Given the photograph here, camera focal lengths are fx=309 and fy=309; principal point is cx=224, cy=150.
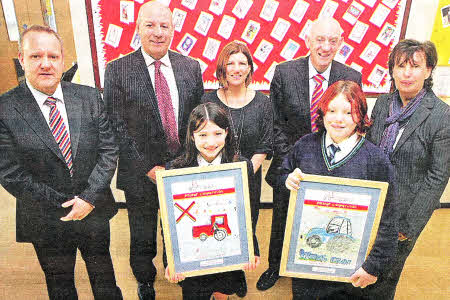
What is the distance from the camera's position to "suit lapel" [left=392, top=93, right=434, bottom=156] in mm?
1060

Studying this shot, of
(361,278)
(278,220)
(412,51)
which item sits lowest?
(361,278)

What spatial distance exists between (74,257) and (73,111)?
63 centimetres

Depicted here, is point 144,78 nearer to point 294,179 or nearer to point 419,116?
point 294,179

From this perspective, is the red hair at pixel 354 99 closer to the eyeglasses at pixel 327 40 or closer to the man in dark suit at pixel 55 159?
the eyeglasses at pixel 327 40

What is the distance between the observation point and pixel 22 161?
1.09 metres

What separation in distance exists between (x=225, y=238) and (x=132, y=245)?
501mm

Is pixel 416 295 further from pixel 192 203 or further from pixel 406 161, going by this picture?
pixel 192 203

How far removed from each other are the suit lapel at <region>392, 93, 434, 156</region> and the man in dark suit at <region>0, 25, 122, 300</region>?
41.7 inches

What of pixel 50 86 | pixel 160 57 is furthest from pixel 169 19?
pixel 50 86

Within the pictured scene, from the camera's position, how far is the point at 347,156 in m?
1.05

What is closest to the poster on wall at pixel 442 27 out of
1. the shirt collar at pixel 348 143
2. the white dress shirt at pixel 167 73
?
the shirt collar at pixel 348 143

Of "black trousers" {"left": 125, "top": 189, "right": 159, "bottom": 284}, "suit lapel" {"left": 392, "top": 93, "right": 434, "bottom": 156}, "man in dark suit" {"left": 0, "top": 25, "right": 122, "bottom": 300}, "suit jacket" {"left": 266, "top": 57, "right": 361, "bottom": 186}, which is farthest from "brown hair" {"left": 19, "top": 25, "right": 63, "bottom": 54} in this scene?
"suit lapel" {"left": 392, "top": 93, "right": 434, "bottom": 156}

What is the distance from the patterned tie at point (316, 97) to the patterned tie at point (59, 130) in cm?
90

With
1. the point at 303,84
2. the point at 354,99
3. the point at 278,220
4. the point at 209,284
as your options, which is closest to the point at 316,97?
the point at 303,84
